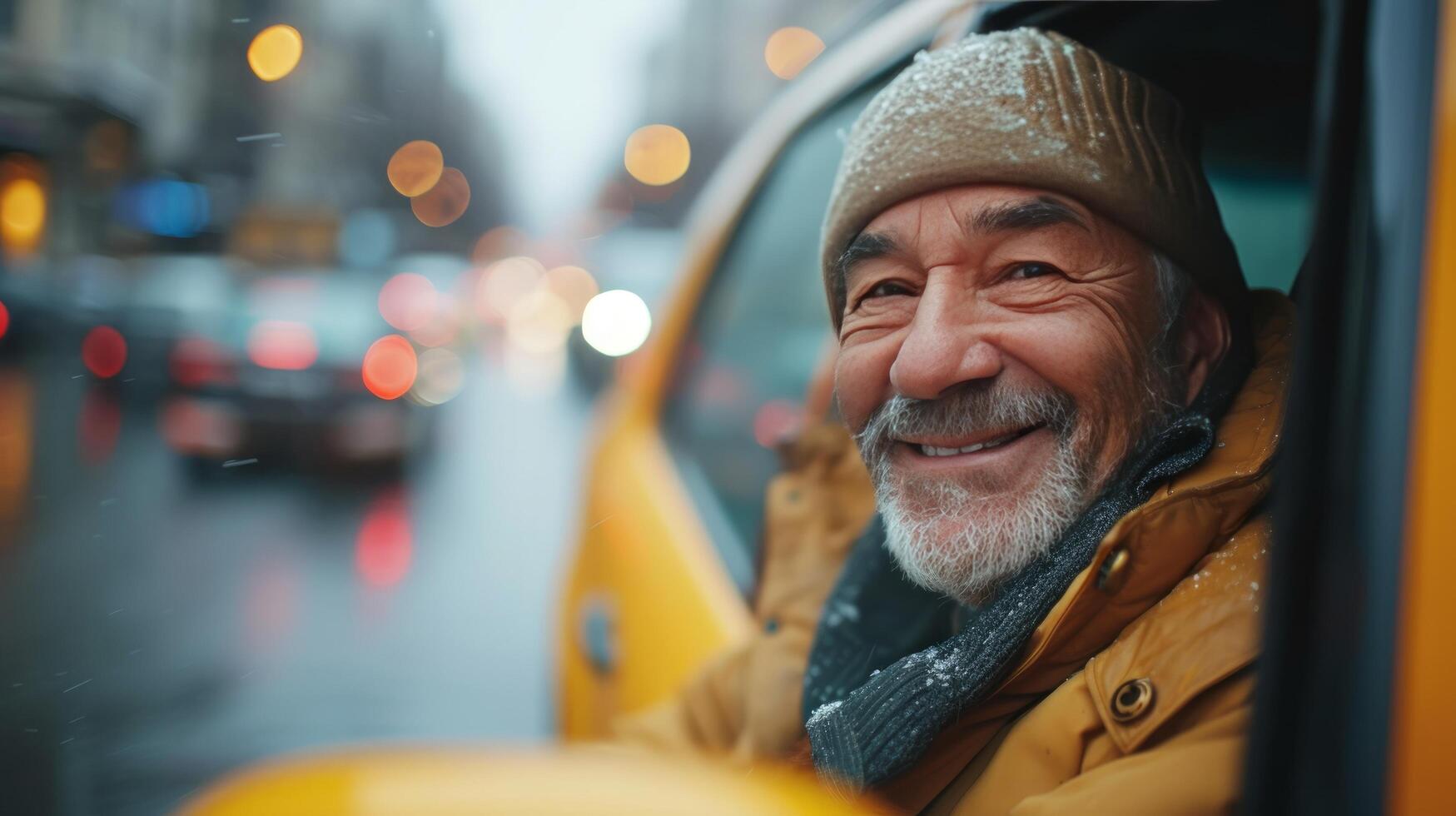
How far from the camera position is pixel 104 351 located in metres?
4.77

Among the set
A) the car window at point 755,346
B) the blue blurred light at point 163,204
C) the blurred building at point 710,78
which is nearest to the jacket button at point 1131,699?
the car window at point 755,346

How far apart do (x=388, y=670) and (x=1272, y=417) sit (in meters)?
3.85

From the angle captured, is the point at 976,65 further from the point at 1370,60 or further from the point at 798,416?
the point at 798,416

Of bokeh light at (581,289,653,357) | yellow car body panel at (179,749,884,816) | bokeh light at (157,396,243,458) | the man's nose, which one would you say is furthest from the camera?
bokeh light at (157,396,243,458)

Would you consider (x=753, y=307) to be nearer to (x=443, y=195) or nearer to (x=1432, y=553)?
(x=1432, y=553)

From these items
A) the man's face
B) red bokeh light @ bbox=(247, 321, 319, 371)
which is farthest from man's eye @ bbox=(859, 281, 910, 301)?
red bokeh light @ bbox=(247, 321, 319, 371)

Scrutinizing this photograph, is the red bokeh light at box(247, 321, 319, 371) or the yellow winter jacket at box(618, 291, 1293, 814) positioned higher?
the yellow winter jacket at box(618, 291, 1293, 814)

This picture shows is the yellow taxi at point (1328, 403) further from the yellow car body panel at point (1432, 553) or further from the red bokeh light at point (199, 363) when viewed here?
the red bokeh light at point (199, 363)

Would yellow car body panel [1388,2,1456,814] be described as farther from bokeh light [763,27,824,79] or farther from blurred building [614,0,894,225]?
bokeh light [763,27,824,79]

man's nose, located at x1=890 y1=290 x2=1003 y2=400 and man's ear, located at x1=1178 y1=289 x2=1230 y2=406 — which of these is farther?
man's ear, located at x1=1178 y1=289 x2=1230 y2=406

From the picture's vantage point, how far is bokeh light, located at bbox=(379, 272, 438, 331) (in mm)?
9062

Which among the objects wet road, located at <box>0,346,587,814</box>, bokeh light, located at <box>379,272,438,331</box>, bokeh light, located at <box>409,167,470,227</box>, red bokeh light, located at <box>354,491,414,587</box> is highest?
bokeh light, located at <box>409,167,470,227</box>

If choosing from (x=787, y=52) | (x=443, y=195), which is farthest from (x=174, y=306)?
(x=787, y=52)

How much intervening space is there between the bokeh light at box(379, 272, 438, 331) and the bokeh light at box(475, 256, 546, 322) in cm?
1070
